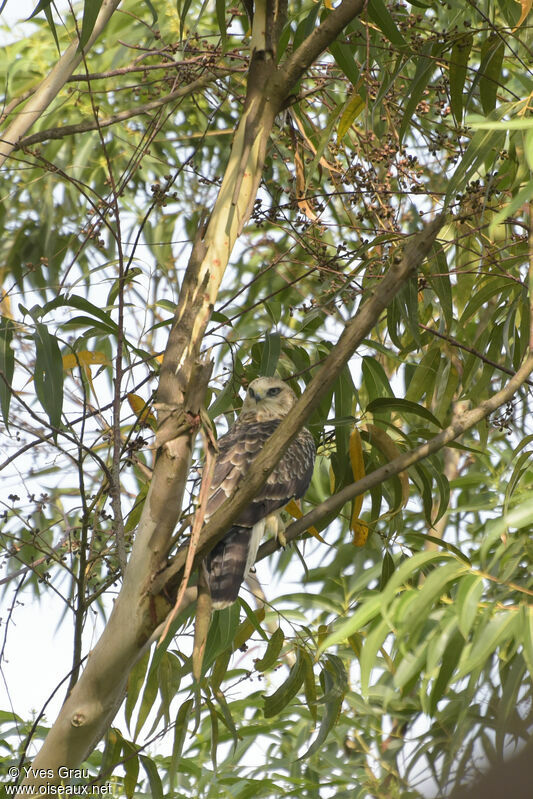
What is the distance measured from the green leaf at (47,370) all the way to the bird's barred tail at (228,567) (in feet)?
1.91

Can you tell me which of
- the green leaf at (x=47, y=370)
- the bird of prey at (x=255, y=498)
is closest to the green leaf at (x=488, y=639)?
the bird of prey at (x=255, y=498)

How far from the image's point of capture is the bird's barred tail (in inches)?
89.0

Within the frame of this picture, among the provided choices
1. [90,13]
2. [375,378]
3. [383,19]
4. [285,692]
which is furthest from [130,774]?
[383,19]

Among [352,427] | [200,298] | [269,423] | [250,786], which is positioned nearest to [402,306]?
[352,427]

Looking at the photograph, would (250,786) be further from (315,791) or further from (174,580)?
(174,580)

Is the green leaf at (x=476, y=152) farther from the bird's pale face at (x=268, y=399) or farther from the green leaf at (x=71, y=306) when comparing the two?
the bird's pale face at (x=268, y=399)

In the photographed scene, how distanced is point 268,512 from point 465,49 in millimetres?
1346

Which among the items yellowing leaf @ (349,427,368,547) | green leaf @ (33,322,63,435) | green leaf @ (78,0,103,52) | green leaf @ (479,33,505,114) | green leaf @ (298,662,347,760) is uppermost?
green leaf @ (479,33,505,114)

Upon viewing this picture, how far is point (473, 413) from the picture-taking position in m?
1.74

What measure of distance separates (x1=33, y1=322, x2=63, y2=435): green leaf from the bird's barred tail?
0.58 m

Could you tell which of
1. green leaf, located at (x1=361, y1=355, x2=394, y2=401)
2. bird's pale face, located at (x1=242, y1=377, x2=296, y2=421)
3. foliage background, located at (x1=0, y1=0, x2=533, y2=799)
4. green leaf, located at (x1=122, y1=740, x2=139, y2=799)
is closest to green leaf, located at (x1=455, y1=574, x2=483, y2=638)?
foliage background, located at (x1=0, y1=0, x2=533, y2=799)

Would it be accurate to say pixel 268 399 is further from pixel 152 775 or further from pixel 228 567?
pixel 152 775

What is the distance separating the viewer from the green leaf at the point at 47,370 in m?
2.02

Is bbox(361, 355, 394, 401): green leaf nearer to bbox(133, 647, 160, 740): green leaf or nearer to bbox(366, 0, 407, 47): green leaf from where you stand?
bbox(366, 0, 407, 47): green leaf
